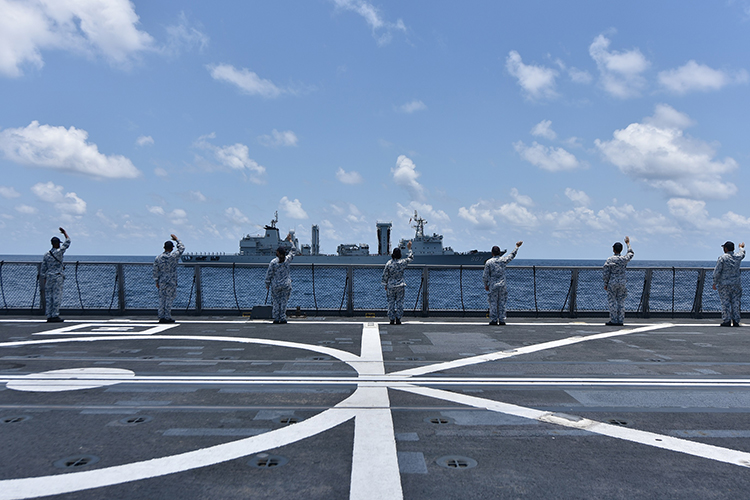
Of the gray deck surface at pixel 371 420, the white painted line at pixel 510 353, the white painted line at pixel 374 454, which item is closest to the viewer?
the white painted line at pixel 374 454

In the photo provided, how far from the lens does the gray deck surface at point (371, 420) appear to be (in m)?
3.16

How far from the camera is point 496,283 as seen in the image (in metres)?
11.6

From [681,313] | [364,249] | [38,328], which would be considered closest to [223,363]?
[38,328]

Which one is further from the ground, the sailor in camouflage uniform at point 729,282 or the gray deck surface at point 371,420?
the sailor in camouflage uniform at point 729,282

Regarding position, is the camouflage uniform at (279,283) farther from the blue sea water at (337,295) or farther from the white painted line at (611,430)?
the white painted line at (611,430)

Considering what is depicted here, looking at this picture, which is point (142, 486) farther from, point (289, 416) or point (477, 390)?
point (477, 390)

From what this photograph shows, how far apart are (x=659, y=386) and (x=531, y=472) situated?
3.44m

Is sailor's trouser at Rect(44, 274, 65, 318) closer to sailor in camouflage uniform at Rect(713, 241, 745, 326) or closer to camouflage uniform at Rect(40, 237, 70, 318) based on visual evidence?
camouflage uniform at Rect(40, 237, 70, 318)

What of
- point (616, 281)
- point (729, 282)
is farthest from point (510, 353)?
point (729, 282)

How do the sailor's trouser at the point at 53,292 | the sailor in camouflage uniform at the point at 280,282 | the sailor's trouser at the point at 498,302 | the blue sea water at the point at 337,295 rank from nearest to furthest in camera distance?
1. the sailor in camouflage uniform at the point at 280,282
2. the sailor's trouser at the point at 53,292
3. the sailor's trouser at the point at 498,302
4. the blue sea water at the point at 337,295

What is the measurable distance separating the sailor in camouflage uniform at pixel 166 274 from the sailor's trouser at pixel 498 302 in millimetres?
7630

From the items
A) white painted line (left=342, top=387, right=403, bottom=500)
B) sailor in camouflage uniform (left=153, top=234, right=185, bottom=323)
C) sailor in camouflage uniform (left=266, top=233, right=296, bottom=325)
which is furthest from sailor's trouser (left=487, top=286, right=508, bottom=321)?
sailor in camouflage uniform (left=153, top=234, right=185, bottom=323)

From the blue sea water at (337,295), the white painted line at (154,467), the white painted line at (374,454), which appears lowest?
the blue sea water at (337,295)

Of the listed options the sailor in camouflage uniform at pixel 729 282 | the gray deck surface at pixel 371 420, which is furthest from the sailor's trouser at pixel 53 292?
the sailor in camouflage uniform at pixel 729 282
